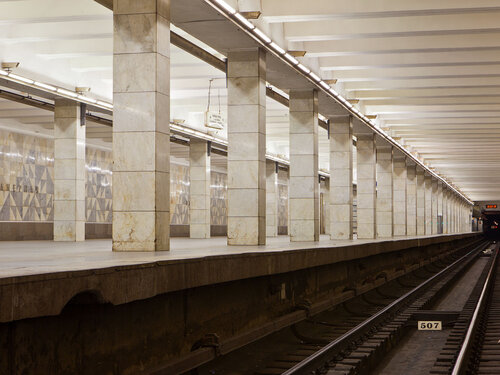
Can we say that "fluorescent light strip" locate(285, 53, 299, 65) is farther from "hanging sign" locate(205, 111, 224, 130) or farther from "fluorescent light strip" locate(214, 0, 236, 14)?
"fluorescent light strip" locate(214, 0, 236, 14)

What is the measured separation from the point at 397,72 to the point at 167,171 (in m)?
11.9

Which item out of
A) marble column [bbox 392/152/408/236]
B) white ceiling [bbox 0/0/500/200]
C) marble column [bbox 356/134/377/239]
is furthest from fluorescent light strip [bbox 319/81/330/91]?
marble column [bbox 392/152/408/236]

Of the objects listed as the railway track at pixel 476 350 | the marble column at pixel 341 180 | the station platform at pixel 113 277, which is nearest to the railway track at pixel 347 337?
the railway track at pixel 476 350

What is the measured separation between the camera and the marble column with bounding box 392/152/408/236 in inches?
1798

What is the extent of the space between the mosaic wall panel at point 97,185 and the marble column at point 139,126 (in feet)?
84.0

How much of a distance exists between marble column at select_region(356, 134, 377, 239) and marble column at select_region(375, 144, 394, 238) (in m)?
5.42

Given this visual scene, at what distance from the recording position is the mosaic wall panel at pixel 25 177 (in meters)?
32.4

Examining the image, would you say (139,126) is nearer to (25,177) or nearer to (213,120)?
(213,120)

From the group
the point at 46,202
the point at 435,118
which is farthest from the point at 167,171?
the point at 46,202

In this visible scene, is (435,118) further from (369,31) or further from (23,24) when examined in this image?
(23,24)

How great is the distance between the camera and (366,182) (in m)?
35.5

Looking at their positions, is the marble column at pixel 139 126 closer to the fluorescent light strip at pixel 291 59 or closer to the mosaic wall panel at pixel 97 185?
the fluorescent light strip at pixel 291 59

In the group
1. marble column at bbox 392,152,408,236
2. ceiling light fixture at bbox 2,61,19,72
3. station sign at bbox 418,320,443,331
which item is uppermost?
ceiling light fixture at bbox 2,61,19,72

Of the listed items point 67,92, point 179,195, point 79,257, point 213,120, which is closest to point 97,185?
point 179,195
